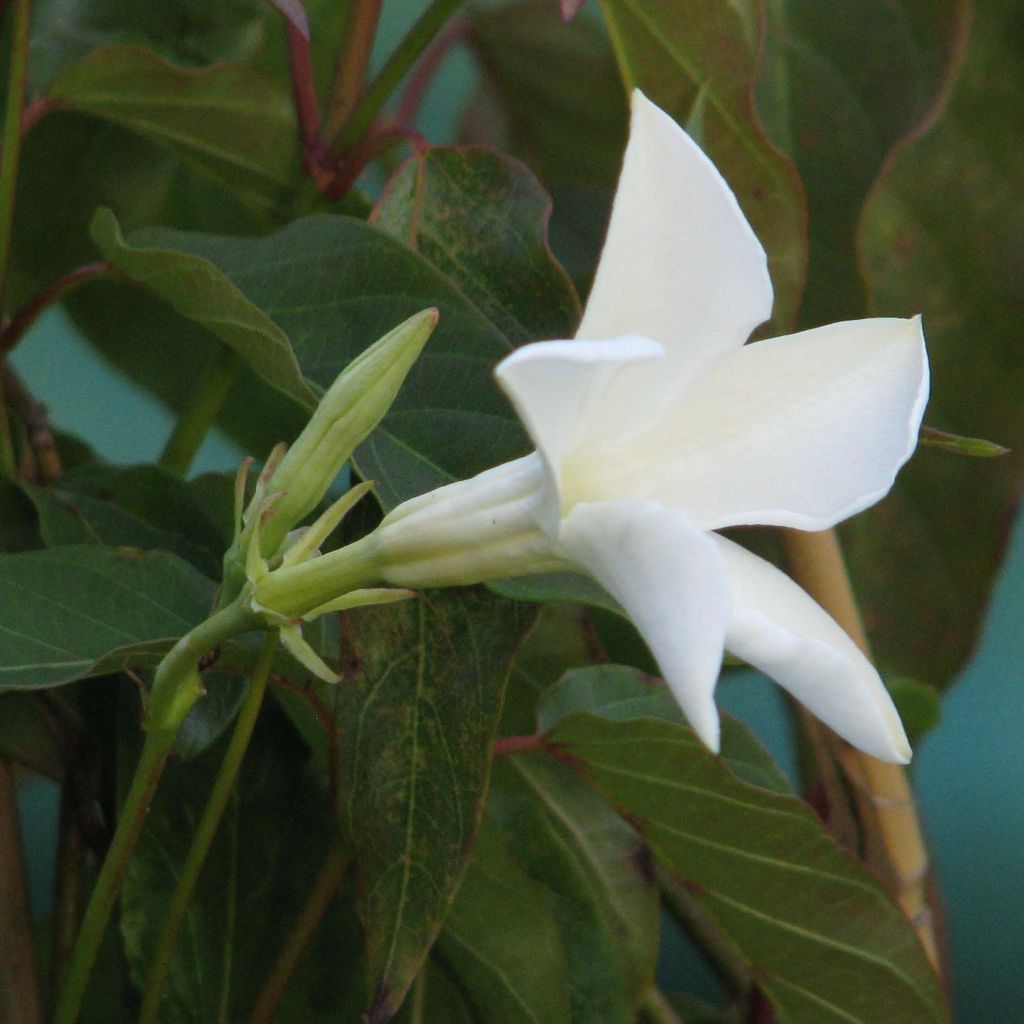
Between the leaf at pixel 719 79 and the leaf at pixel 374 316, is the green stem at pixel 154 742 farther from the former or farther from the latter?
the leaf at pixel 719 79

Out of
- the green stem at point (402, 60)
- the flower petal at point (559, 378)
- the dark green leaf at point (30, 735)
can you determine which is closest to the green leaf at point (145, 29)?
the green stem at point (402, 60)

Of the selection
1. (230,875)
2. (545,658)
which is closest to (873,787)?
(545,658)

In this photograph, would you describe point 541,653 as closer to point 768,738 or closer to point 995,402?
point 995,402

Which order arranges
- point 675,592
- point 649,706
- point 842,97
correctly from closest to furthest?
point 675,592
point 649,706
point 842,97

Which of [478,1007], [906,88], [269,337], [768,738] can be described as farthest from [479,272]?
[768,738]

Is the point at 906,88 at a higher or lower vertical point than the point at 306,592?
higher

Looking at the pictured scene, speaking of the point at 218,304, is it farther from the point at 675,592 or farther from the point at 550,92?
the point at 550,92

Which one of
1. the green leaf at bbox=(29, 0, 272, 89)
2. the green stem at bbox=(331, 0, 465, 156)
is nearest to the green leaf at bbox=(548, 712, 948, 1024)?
the green stem at bbox=(331, 0, 465, 156)
